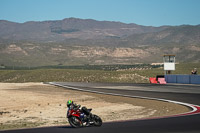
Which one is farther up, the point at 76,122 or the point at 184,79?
the point at 76,122

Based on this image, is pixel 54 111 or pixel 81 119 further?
pixel 54 111

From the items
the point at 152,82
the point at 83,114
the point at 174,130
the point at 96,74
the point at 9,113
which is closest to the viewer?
the point at 174,130

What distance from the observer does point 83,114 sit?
15.3 meters

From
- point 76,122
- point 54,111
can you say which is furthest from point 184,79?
point 76,122

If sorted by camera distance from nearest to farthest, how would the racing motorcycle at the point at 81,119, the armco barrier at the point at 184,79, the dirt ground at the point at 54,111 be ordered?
1. the racing motorcycle at the point at 81,119
2. the dirt ground at the point at 54,111
3. the armco barrier at the point at 184,79

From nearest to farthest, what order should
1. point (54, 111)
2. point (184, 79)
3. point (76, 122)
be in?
1. point (76, 122)
2. point (54, 111)
3. point (184, 79)

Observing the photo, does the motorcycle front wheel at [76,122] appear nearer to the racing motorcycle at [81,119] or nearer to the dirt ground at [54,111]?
the racing motorcycle at [81,119]

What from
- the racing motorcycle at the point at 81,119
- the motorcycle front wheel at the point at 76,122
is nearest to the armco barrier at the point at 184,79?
the racing motorcycle at the point at 81,119

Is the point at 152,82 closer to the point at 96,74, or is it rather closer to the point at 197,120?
the point at 96,74

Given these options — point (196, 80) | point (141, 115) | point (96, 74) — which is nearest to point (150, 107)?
point (141, 115)

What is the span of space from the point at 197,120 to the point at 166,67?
133 feet

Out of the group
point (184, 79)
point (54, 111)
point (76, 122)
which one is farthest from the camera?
point (184, 79)

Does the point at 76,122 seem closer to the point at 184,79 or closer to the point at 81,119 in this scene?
the point at 81,119

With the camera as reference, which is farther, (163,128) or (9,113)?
(9,113)
